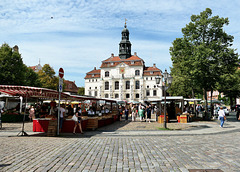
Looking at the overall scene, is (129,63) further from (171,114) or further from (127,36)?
(171,114)

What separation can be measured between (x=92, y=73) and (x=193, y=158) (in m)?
76.3

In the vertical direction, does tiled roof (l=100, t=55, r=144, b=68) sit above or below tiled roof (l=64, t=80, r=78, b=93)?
above

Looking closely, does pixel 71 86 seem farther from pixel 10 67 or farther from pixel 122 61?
pixel 10 67

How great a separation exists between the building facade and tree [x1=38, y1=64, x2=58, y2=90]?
23351 millimetres

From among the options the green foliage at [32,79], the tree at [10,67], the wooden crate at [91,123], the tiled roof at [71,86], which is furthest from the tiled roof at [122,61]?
the wooden crate at [91,123]

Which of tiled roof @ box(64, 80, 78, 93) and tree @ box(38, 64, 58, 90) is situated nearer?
tree @ box(38, 64, 58, 90)

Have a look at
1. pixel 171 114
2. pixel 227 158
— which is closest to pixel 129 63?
pixel 171 114

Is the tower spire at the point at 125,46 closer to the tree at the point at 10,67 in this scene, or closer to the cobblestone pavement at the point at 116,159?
the tree at the point at 10,67

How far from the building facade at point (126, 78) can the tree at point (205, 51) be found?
153ft

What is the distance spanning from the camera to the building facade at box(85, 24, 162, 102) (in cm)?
7238

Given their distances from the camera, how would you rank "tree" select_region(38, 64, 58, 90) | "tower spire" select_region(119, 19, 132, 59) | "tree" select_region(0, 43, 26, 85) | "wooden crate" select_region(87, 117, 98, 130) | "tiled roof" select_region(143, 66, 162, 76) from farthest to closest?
1. "tower spire" select_region(119, 19, 132, 59)
2. "tiled roof" select_region(143, 66, 162, 76)
3. "tree" select_region(38, 64, 58, 90)
4. "tree" select_region(0, 43, 26, 85)
5. "wooden crate" select_region(87, 117, 98, 130)

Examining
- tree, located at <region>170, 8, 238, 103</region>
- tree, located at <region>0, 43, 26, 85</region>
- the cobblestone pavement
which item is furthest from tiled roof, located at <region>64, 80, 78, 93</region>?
the cobblestone pavement

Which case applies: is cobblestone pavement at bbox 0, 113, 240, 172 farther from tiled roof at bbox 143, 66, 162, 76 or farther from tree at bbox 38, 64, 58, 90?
tiled roof at bbox 143, 66, 162, 76

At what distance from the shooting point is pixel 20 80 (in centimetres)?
3925
